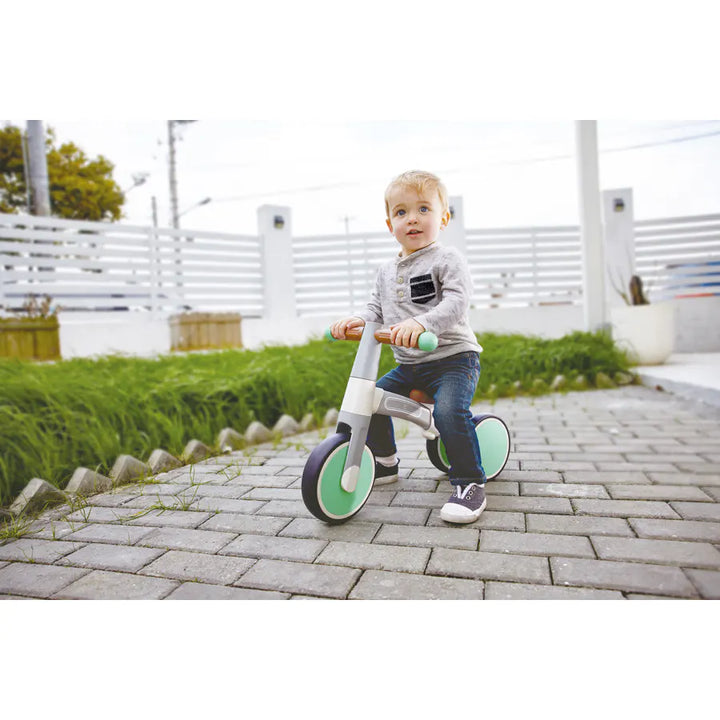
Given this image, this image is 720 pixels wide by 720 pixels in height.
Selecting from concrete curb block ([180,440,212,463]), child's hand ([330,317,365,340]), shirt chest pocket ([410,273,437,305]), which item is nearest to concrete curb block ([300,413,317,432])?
concrete curb block ([180,440,212,463])

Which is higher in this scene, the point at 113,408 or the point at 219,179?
the point at 219,179

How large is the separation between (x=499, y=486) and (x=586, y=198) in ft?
14.1

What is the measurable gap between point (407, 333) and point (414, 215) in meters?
0.39

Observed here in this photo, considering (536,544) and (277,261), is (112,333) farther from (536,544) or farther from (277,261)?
(536,544)

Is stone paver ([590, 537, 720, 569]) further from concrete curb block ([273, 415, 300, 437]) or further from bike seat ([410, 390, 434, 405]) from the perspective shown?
concrete curb block ([273, 415, 300, 437])

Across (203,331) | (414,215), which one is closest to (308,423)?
(414,215)

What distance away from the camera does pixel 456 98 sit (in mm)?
1605

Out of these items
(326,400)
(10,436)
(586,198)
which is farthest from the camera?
(586,198)

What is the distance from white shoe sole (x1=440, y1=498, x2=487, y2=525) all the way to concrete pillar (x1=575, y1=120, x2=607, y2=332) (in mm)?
4447

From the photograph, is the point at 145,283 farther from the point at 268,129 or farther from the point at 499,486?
the point at 499,486

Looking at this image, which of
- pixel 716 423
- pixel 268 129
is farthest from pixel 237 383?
pixel 716 423

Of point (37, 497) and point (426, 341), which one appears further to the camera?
point (37, 497)

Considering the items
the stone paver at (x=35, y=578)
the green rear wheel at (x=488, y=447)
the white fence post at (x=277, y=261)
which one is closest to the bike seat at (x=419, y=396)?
the green rear wheel at (x=488, y=447)

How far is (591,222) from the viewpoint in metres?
5.37
